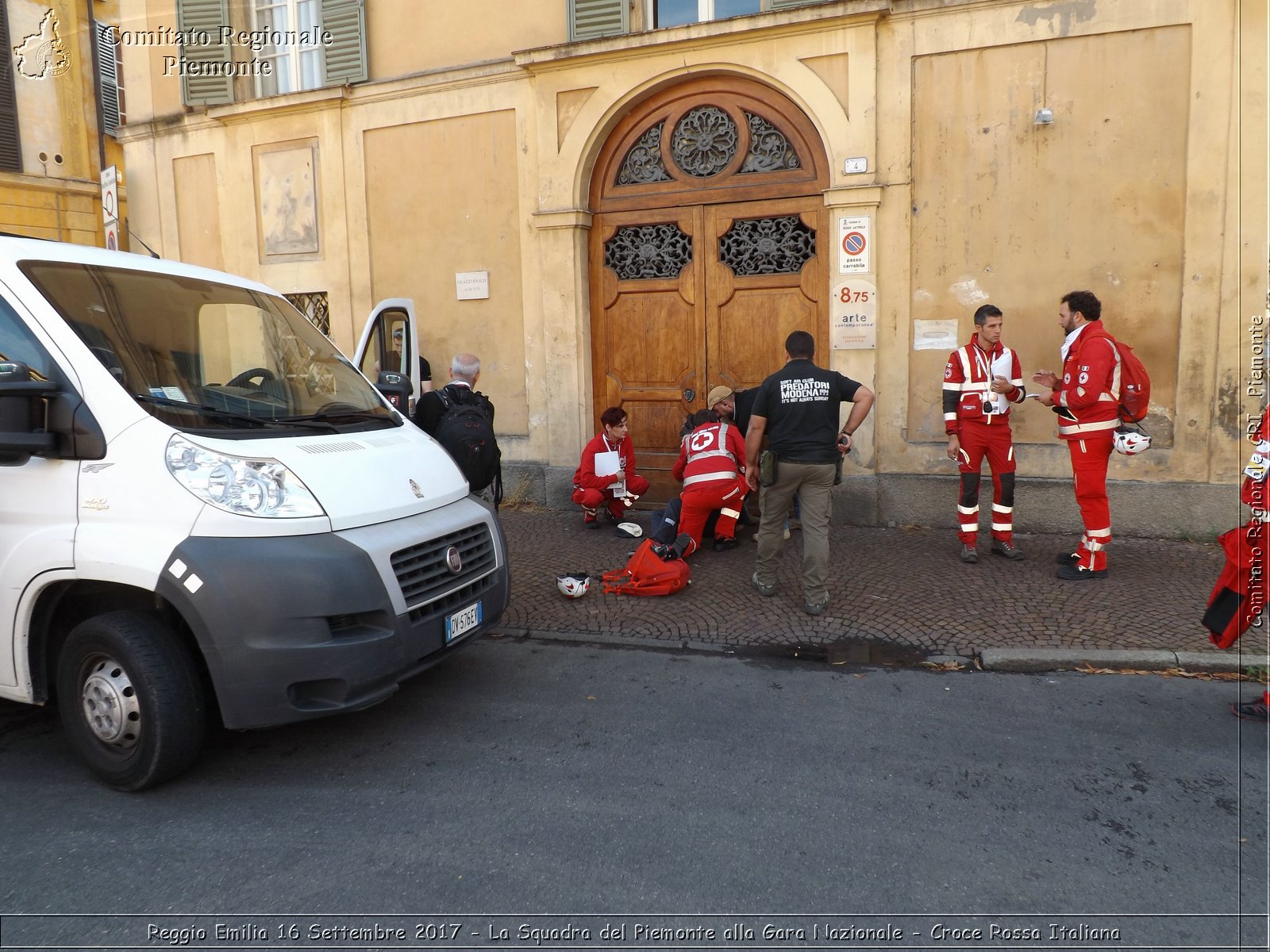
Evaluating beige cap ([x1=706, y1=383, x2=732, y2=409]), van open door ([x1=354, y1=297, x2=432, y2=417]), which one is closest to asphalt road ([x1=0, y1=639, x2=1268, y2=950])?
van open door ([x1=354, y1=297, x2=432, y2=417])

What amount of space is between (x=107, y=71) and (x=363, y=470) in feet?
49.2

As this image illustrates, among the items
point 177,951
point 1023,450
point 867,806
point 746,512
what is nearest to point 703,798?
point 867,806

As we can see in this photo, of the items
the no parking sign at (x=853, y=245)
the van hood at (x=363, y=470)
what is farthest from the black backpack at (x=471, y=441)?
the no parking sign at (x=853, y=245)

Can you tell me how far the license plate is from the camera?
13.5 feet

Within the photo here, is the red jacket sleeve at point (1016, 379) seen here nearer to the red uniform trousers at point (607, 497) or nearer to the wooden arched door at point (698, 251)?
the wooden arched door at point (698, 251)

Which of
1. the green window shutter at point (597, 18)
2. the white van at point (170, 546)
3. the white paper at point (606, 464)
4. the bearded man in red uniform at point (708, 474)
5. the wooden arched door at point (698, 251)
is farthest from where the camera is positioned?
the green window shutter at point (597, 18)

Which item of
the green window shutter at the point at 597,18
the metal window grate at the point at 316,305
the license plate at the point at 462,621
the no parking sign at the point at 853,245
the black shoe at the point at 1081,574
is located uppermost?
the green window shutter at the point at 597,18

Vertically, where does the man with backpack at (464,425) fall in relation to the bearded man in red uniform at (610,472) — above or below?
above

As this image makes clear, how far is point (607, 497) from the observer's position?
8.83 metres

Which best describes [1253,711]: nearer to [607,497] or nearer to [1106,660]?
[1106,660]

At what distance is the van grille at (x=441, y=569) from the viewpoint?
390 centimetres

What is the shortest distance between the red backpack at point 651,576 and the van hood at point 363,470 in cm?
221

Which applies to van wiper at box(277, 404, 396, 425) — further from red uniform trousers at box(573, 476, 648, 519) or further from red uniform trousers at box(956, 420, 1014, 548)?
red uniform trousers at box(956, 420, 1014, 548)

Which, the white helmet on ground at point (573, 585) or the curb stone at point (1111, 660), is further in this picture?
the white helmet on ground at point (573, 585)
